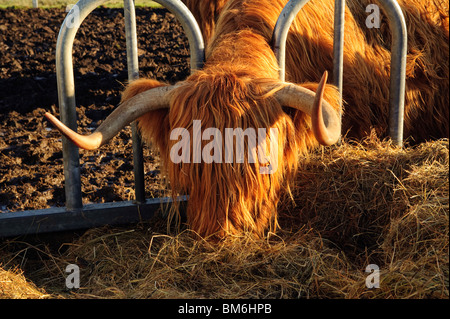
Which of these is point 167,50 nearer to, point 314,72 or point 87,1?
point 314,72

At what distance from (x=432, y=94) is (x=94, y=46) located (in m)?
4.99

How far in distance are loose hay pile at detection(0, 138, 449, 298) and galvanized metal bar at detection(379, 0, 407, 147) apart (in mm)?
193

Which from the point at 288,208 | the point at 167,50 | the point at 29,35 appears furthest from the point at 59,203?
the point at 29,35

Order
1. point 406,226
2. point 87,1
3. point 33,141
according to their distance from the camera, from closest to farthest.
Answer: point 406,226, point 87,1, point 33,141

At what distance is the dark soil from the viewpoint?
3.84m

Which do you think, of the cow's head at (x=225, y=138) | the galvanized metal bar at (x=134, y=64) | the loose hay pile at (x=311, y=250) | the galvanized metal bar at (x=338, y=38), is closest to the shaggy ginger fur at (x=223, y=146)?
the cow's head at (x=225, y=138)

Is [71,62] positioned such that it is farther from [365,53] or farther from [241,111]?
[365,53]

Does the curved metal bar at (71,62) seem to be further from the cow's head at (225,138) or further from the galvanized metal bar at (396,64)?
the galvanized metal bar at (396,64)

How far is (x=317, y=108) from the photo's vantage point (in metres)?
2.10

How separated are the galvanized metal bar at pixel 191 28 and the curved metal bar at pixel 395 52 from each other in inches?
15.3

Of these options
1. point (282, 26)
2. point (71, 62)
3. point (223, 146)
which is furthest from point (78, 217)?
point (282, 26)

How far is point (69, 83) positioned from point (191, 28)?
662 mm

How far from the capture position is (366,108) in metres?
3.64
